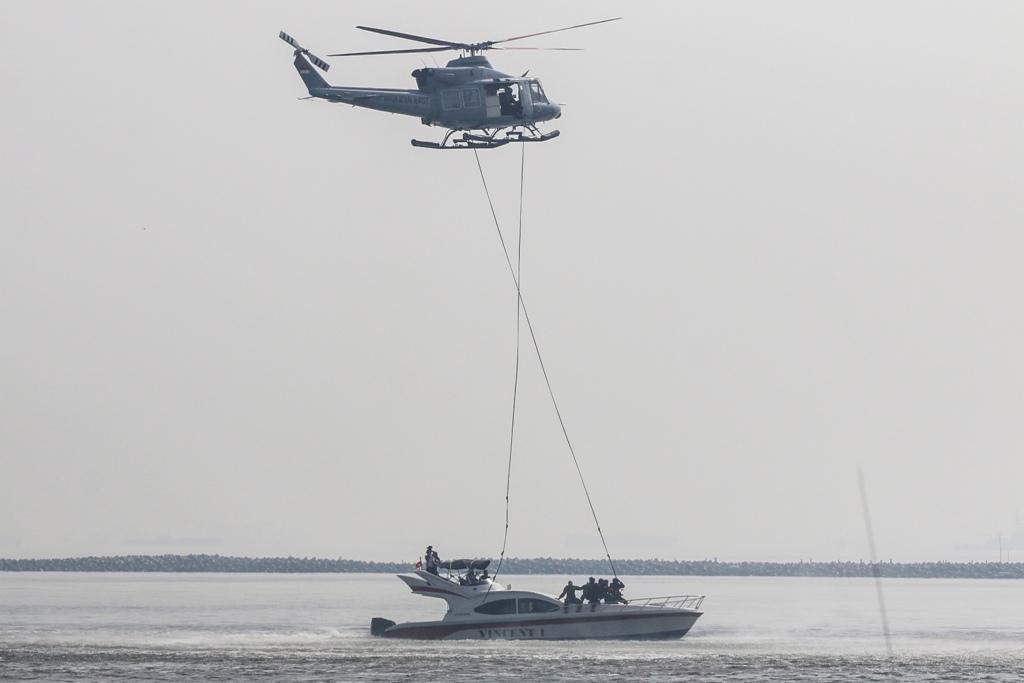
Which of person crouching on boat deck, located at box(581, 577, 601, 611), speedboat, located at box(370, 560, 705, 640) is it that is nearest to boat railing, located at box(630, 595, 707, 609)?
speedboat, located at box(370, 560, 705, 640)

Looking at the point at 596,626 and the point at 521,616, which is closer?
the point at 596,626

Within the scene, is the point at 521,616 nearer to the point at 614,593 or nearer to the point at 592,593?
the point at 592,593

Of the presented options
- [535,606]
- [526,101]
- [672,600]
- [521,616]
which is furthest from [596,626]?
[526,101]

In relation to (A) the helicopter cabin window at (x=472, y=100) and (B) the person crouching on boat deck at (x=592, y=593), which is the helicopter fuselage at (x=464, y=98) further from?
(B) the person crouching on boat deck at (x=592, y=593)

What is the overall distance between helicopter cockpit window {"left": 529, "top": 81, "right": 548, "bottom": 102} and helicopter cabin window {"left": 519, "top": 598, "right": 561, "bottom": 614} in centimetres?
1837

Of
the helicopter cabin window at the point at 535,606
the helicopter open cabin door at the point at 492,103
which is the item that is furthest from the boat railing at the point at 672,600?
the helicopter open cabin door at the point at 492,103

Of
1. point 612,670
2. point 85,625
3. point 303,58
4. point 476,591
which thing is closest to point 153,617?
point 85,625

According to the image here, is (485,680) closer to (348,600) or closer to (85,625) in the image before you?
(85,625)

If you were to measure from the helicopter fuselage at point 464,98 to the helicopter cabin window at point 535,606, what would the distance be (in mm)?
17423

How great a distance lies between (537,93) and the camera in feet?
199

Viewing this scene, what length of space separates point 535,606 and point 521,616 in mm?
647

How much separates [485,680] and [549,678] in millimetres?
1906

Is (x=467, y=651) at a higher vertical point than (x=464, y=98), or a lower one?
lower

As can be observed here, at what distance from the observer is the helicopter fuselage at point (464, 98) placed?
5950 cm
